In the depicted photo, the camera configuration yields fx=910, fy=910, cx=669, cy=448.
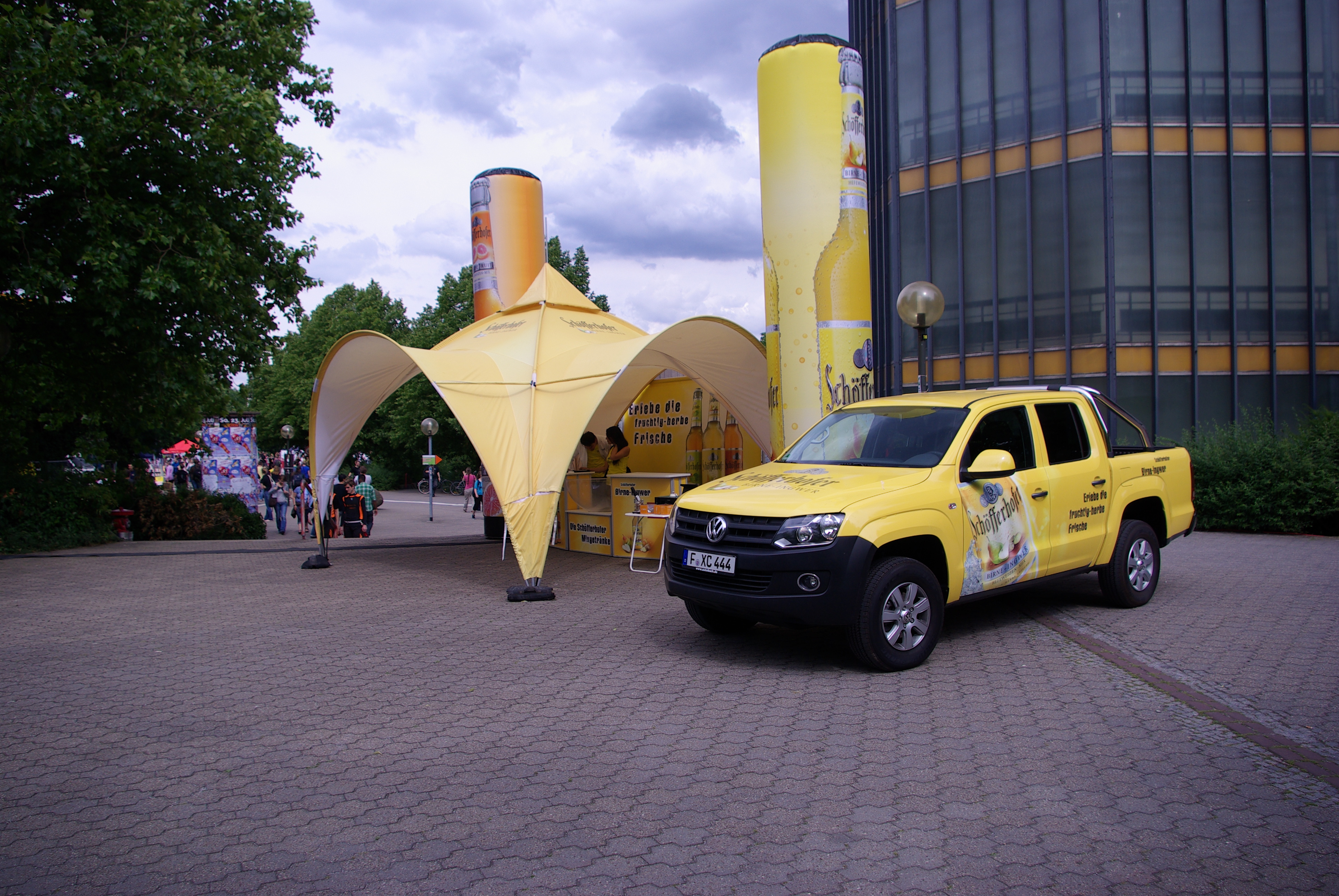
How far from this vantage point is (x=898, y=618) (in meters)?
6.20

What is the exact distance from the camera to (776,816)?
13.0ft

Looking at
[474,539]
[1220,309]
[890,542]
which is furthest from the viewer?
[1220,309]

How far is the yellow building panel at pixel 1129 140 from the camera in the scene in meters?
20.3

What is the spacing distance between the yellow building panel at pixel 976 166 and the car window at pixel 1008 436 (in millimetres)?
16750

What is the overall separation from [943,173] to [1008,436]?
57.7 ft

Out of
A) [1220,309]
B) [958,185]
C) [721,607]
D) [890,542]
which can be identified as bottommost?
[721,607]

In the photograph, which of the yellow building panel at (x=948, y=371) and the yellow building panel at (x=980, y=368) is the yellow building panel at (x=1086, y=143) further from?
the yellow building panel at (x=948, y=371)

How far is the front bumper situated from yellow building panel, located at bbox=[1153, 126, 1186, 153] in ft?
61.4

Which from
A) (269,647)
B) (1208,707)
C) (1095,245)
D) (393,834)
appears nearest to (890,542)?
(1208,707)

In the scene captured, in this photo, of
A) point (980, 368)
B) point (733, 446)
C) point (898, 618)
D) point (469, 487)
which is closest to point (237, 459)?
point (469, 487)

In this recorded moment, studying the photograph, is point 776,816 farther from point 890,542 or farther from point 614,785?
point 890,542

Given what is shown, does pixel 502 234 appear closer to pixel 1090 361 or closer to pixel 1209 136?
pixel 1090 361

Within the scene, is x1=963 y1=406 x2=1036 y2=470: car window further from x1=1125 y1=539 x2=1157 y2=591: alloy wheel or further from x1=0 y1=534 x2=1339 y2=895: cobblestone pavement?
x1=1125 y1=539 x2=1157 y2=591: alloy wheel

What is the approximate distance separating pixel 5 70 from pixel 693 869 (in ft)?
41.5
